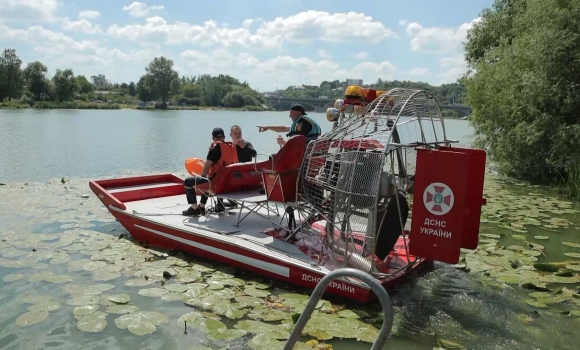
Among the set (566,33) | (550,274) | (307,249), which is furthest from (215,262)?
(566,33)

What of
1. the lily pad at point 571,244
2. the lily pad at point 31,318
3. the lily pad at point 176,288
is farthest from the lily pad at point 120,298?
the lily pad at point 571,244

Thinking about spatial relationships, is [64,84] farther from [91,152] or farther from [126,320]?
[126,320]

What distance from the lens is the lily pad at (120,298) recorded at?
5664mm

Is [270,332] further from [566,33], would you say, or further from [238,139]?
[566,33]

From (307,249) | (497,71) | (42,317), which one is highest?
(497,71)

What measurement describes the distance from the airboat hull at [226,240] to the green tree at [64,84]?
7097cm

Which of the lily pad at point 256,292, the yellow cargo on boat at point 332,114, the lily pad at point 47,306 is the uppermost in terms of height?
the yellow cargo on boat at point 332,114

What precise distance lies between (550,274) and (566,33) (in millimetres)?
9318

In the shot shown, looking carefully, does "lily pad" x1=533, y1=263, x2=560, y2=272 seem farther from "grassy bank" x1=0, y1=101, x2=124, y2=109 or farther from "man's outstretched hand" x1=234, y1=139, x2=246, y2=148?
"grassy bank" x1=0, y1=101, x2=124, y2=109

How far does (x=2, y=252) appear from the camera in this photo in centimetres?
745

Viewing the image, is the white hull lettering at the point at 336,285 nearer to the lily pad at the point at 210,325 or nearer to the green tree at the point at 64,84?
the lily pad at the point at 210,325

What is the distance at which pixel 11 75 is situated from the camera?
75.1 meters

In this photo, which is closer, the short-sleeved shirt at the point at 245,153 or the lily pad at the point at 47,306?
the lily pad at the point at 47,306

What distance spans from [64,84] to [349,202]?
76.6 m
